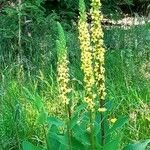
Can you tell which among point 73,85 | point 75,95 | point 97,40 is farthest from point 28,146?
point 73,85

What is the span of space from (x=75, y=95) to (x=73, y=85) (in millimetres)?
268

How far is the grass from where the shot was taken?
385cm

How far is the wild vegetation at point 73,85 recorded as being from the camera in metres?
2.25

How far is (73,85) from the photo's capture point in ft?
15.8

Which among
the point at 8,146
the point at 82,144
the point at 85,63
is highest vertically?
the point at 85,63

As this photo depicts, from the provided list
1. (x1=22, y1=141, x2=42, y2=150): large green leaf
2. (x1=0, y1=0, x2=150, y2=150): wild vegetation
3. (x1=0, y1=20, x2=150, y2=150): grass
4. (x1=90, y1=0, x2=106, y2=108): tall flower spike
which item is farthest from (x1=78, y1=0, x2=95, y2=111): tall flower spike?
(x1=0, y1=20, x2=150, y2=150): grass

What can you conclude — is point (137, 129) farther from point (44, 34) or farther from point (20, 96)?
point (44, 34)

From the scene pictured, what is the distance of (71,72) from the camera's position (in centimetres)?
541

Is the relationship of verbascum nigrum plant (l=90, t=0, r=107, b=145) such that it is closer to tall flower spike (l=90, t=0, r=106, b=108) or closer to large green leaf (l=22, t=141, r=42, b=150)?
tall flower spike (l=90, t=0, r=106, b=108)

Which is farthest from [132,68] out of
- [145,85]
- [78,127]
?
[78,127]

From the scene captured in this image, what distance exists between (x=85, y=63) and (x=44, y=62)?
3741mm

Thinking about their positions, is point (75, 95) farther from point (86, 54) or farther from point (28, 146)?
point (86, 54)

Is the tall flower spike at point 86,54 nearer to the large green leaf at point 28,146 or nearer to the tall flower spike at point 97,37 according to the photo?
the tall flower spike at point 97,37

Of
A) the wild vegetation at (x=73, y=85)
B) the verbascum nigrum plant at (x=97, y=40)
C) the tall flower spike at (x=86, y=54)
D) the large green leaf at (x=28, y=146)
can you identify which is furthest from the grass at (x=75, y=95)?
the tall flower spike at (x=86, y=54)
